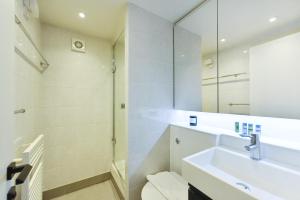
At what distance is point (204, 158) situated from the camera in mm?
1090

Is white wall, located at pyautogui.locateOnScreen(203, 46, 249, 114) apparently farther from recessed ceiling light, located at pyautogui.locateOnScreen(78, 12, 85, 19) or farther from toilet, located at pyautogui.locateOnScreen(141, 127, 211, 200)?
recessed ceiling light, located at pyautogui.locateOnScreen(78, 12, 85, 19)

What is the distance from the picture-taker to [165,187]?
4.50ft

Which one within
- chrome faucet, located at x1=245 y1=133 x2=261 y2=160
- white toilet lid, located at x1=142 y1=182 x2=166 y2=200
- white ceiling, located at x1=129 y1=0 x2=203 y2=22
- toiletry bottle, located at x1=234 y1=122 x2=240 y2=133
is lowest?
white toilet lid, located at x1=142 y1=182 x2=166 y2=200

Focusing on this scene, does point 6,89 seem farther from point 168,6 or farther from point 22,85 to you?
point 168,6

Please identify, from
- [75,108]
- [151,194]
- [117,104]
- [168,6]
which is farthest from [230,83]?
[75,108]

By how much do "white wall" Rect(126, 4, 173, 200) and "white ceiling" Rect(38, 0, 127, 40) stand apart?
0.87 ft

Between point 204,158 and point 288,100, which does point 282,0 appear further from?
point 204,158

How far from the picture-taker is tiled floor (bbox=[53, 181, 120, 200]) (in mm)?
1866

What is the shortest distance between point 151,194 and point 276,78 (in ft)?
4.79

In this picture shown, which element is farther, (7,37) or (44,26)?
(44,26)

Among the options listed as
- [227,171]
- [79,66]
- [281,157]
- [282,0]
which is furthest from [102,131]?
[282,0]

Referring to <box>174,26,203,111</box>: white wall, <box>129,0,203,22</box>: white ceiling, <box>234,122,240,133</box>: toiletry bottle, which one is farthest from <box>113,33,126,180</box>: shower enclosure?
<box>234,122,240,133</box>: toiletry bottle

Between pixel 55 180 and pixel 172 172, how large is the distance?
1569 mm

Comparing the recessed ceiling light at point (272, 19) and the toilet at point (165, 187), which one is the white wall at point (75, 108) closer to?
the toilet at point (165, 187)
